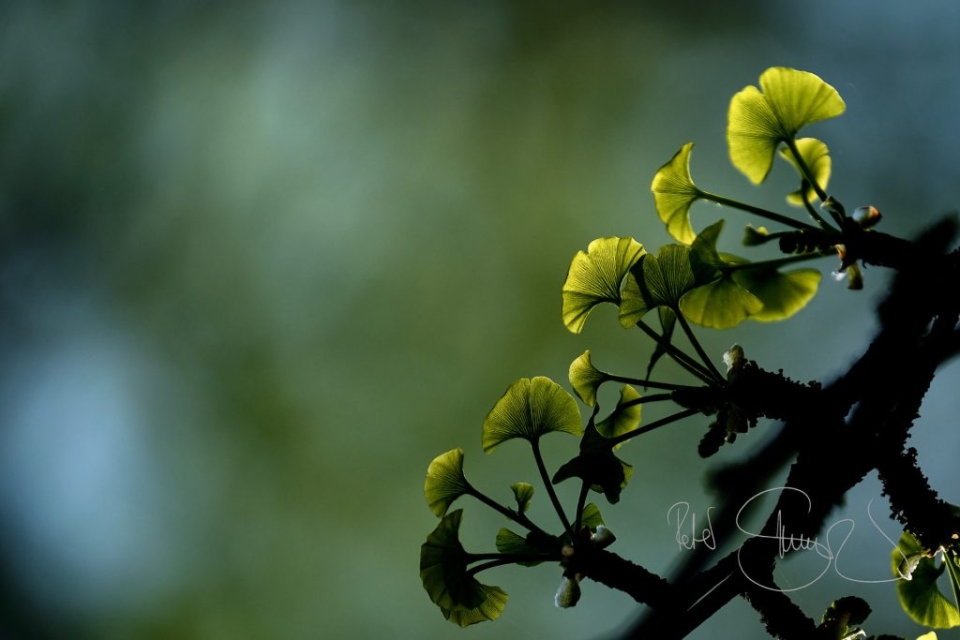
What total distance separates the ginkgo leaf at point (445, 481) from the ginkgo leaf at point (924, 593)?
0.25 metres

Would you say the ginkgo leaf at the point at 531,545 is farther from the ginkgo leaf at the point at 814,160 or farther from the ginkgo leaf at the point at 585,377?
the ginkgo leaf at the point at 814,160

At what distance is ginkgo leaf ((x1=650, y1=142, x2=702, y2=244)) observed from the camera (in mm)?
399

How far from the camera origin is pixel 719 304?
1.22 ft

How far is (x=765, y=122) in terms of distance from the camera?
386 millimetres

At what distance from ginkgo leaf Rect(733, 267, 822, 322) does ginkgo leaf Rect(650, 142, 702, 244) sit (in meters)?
0.06

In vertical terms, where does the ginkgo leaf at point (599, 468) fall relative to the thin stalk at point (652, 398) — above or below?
below

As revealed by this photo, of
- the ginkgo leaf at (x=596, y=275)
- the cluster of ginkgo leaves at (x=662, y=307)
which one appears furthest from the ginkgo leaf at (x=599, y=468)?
the ginkgo leaf at (x=596, y=275)

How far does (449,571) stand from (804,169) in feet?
0.89

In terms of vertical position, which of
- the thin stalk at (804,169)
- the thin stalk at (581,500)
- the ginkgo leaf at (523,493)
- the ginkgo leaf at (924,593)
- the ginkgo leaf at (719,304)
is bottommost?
the ginkgo leaf at (924,593)

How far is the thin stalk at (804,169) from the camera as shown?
37 cm

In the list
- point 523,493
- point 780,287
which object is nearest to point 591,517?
point 523,493

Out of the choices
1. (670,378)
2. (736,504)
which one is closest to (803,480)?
(736,504)

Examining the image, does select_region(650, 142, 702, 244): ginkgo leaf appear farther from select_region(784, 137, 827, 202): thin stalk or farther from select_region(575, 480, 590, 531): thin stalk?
select_region(575, 480, 590, 531): thin stalk

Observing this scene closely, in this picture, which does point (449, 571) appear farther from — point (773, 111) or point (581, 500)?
point (773, 111)
